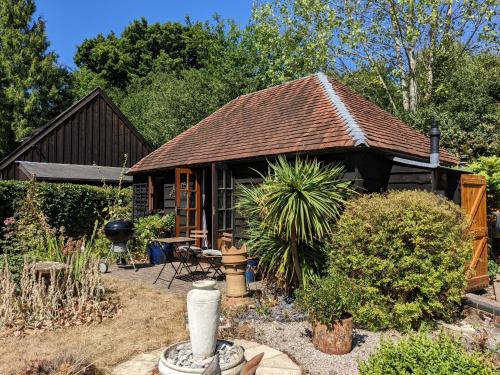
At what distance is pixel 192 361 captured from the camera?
3.55m

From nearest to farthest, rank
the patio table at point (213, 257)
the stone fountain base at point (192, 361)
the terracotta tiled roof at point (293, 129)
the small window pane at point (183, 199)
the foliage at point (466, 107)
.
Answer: the stone fountain base at point (192, 361)
the patio table at point (213, 257)
the terracotta tiled roof at point (293, 129)
the small window pane at point (183, 199)
the foliage at point (466, 107)

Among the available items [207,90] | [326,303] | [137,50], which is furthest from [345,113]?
[137,50]

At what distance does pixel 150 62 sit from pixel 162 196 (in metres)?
24.1

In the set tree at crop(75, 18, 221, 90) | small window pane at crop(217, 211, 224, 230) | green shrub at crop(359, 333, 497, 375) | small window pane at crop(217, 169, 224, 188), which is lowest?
green shrub at crop(359, 333, 497, 375)

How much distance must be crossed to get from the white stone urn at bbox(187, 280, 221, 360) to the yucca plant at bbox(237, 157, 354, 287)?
2.30 meters

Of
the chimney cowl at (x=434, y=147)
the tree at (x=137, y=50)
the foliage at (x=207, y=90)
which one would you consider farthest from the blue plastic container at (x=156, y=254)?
the tree at (x=137, y=50)

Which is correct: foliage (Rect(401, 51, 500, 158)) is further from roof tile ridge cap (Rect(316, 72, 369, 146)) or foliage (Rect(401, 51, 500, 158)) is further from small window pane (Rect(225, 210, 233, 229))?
small window pane (Rect(225, 210, 233, 229))

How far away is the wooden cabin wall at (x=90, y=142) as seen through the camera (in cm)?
1695

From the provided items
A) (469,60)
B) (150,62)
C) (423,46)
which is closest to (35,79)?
(150,62)

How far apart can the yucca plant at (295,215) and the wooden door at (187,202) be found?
3.84m

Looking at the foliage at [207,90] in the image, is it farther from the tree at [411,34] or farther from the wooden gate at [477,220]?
the wooden gate at [477,220]

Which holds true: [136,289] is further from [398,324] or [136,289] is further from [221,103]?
[221,103]

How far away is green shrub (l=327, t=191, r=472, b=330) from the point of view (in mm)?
5195

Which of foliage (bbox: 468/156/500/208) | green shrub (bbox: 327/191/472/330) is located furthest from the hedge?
foliage (bbox: 468/156/500/208)
